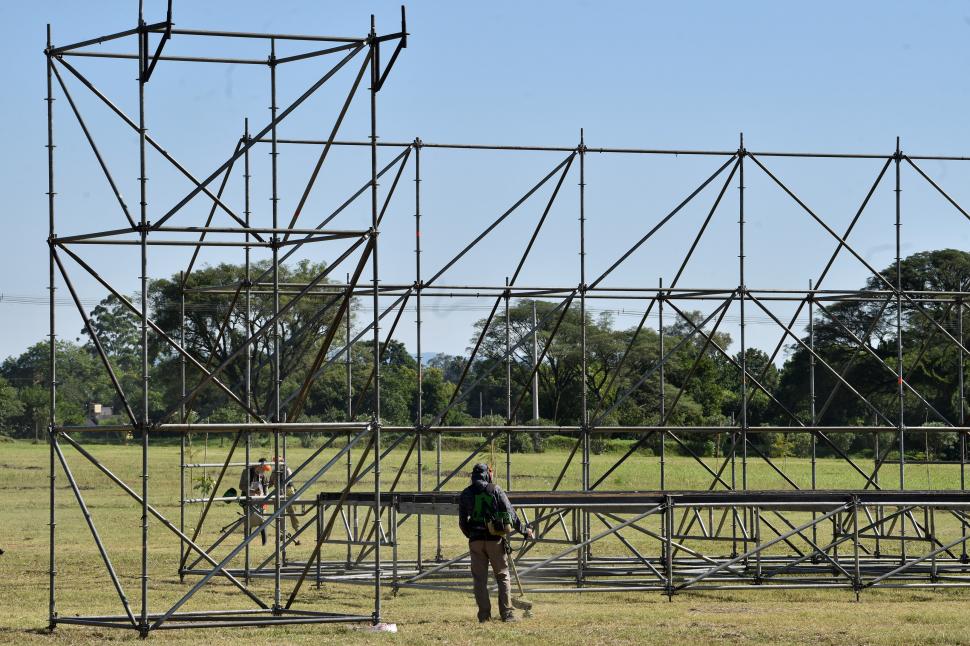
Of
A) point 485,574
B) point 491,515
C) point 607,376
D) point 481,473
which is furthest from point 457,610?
point 607,376

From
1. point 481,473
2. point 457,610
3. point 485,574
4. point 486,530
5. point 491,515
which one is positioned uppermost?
point 481,473

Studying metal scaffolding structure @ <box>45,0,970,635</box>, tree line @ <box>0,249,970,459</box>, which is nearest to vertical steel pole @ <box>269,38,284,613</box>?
metal scaffolding structure @ <box>45,0,970,635</box>

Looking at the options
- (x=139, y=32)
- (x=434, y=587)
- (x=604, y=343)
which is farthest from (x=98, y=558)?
(x=604, y=343)

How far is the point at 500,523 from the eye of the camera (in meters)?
15.6

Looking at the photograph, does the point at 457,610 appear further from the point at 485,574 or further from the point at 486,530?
the point at 486,530

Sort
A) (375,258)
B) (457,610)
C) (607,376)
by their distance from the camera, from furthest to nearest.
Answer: (607,376) < (457,610) < (375,258)

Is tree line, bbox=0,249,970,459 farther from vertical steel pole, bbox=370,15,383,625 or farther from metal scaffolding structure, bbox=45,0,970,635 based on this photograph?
vertical steel pole, bbox=370,15,383,625

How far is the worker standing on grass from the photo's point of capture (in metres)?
15.6

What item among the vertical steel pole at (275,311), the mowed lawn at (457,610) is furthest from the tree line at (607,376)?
the vertical steel pole at (275,311)

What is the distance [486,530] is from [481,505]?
0.26 meters

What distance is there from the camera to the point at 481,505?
617 inches

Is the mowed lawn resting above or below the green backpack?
below

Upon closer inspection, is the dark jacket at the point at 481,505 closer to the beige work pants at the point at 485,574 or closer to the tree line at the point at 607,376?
the beige work pants at the point at 485,574

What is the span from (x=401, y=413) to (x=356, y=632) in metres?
42.1
